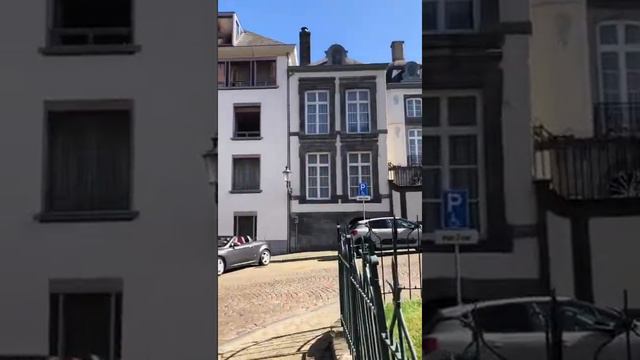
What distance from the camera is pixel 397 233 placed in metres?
1.03

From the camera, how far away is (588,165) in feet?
2.72

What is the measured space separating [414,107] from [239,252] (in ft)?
1.50

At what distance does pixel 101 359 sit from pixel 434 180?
730mm

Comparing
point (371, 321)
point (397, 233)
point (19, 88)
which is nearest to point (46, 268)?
point (19, 88)

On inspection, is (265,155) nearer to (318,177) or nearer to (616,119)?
(318,177)

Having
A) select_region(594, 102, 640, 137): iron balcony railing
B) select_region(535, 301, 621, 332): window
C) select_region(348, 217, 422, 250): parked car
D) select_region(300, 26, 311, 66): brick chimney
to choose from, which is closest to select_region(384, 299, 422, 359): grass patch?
select_region(348, 217, 422, 250): parked car

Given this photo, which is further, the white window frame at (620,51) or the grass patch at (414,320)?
the grass patch at (414,320)

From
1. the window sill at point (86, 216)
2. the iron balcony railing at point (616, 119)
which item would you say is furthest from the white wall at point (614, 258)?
the window sill at point (86, 216)

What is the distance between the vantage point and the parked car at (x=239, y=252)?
3.29 feet

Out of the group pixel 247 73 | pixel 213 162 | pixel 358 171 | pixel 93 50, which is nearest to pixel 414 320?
pixel 358 171

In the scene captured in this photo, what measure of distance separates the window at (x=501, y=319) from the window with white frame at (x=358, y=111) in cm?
45

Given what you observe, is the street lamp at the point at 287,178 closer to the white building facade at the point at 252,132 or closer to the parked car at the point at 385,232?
the white building facade at the point at 252,132

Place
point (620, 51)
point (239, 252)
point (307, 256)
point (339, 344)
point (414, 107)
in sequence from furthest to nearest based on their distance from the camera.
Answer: point (339, 344)
point (307, 256)
point (239, 252)
point (414, 107)
point (620, 51)

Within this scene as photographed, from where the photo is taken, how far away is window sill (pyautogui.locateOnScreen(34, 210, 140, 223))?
0.96 meters
